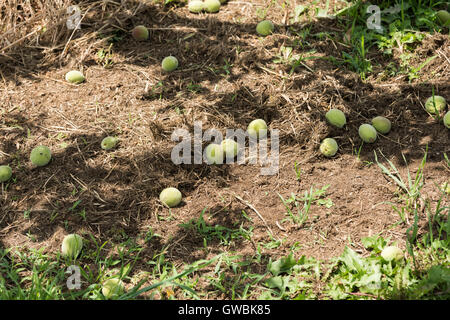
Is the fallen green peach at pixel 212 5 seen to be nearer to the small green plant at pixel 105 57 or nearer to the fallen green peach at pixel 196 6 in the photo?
the fallen green peach at pixel 196 6

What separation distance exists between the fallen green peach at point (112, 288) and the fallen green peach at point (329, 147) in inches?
64.9

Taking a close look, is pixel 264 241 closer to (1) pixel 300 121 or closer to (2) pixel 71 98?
(1) pixel 300 121

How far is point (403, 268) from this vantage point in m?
2.52

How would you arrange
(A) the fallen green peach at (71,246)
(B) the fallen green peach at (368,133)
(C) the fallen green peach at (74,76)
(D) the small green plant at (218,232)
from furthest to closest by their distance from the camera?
(C) the fallen green peach at (74,76)
(B) the fallen green peach at (368,133)
(D) the small green plant at (218,232)
(A) the fallen green peach at (71,246)

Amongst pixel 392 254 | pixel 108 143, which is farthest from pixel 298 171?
pixel 108 143

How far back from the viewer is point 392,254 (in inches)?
99.5

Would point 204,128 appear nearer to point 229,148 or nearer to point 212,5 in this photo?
point 229,148

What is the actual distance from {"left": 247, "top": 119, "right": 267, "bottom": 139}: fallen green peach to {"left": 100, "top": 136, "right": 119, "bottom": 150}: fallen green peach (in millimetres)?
1000

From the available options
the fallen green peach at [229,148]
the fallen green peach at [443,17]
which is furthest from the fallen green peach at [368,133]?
the fallen green peach at [443,17]

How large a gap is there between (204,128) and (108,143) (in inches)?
28.1

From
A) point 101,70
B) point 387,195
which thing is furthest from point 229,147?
point 101,70

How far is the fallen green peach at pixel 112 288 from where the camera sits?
8.06 feet

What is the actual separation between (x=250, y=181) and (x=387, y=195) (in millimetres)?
909
